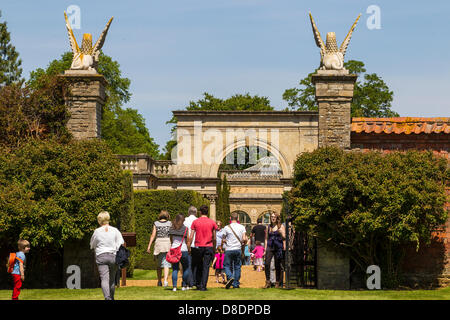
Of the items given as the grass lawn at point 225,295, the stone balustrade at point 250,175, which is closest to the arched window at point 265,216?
the stone balustrade at point 250,175

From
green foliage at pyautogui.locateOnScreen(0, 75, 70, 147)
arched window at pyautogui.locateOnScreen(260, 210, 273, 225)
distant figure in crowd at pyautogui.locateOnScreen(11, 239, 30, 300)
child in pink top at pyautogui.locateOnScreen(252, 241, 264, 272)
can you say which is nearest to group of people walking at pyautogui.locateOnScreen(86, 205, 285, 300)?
distant figure in crowd at pyautogui.locateOnScreen(11, 239, 30, 300)

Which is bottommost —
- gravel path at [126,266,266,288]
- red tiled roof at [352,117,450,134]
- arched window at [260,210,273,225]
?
gravel path at [126,266,266,288]

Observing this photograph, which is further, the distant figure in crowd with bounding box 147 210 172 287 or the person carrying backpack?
the distant figure in crowd with bounding box 147 210 172 287

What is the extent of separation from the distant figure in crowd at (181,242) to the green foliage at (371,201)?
2.85 meters

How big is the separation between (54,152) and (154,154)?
150ft

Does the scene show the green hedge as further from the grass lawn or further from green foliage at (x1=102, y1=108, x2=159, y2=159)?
green foliage at (x1=102, y1=108, x2=159, y2=159)

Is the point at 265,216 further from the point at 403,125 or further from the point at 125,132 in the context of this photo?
the point at 403,125

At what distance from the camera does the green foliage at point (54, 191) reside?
14469mm

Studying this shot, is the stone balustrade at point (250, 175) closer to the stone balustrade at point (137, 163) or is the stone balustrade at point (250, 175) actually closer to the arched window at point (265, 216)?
the arched window at point (265, 216)

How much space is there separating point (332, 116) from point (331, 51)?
1.70 m

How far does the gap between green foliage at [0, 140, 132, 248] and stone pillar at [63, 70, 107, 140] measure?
5.21ft

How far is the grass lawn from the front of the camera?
12.2 m

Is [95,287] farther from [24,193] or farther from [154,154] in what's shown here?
[154,154]
